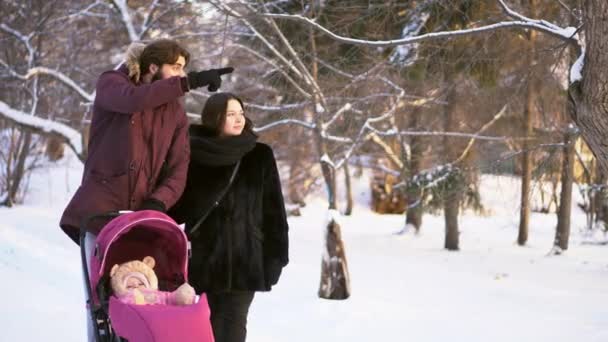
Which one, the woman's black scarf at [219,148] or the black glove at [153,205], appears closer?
the black glove at [153,205]

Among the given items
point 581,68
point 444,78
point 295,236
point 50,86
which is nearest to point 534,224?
point 295,236

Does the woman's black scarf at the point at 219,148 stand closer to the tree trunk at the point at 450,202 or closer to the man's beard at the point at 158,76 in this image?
the man's beard at the point at 158,76

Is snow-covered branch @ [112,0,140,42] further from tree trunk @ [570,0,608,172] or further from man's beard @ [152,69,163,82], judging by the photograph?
man's beard @ [152,69,163,82]

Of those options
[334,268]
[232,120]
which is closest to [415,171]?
[334,268]

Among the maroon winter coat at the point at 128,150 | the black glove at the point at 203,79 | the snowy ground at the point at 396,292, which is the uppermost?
the black glove at the point at 203,79

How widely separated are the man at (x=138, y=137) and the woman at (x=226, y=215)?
36 cm

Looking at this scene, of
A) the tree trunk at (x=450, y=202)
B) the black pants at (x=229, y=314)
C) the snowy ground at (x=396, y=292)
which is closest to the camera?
the black pants at (x=229, y=314)

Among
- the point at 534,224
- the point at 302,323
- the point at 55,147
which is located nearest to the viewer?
the point at 302,323

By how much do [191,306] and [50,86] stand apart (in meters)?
20.0

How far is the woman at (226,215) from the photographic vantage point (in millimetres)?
4605

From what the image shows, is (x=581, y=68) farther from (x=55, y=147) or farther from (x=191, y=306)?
(x=55, y=147)

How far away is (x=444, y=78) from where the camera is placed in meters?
13.1

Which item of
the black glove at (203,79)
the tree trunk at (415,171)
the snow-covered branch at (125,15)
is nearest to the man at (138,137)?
the black glove at (203,79)

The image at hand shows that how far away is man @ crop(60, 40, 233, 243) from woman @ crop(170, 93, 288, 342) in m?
0.36
